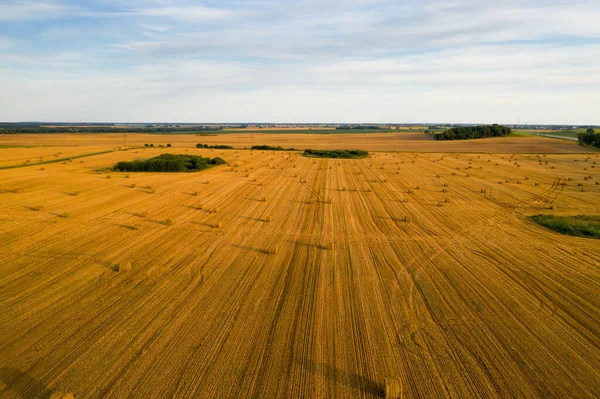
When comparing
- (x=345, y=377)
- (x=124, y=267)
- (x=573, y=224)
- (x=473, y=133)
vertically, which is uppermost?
(x=473, y=133)

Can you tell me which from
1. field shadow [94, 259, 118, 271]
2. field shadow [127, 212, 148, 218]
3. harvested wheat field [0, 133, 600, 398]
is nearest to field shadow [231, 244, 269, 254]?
harvested wheat field [0, 133, 600, 398]

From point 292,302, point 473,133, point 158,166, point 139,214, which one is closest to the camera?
point 292,302

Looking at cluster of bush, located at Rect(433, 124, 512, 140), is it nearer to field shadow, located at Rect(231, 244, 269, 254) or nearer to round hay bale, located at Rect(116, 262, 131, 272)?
field shadow, located at Rect(231, 244, 269, 254)

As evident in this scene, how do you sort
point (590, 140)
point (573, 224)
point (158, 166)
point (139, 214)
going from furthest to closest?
point (590, 140), point (158, 166), point (139, 214), point (573, 224)

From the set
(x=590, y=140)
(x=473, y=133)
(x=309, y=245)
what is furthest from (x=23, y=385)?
(x=473, y=133)

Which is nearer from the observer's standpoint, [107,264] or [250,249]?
[107,264]

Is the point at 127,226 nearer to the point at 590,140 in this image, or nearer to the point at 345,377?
the point at 345,377
